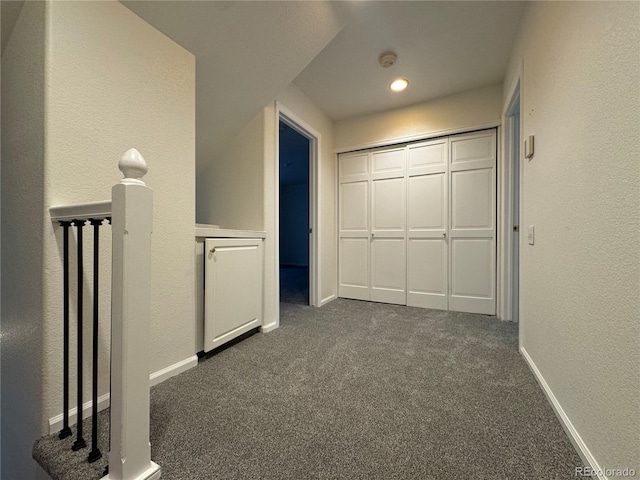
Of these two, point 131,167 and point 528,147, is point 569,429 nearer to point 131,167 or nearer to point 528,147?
point 528,147

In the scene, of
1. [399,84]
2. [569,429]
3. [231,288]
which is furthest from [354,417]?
[399,84]

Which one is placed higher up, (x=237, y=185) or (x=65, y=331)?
(x=237, y=185)

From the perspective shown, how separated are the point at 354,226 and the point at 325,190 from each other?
58cm

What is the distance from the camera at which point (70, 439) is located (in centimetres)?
99

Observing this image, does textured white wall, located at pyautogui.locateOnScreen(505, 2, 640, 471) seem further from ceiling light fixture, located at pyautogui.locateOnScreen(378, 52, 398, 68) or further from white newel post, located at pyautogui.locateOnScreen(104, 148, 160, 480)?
white newel post, located at pyautogui.locateOnScreen(104, 148, 160, 480)

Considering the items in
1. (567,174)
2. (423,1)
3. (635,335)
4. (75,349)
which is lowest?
(75,349)

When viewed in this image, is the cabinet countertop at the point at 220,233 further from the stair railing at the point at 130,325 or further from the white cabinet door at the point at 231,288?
the stair railing at the point at 130,325

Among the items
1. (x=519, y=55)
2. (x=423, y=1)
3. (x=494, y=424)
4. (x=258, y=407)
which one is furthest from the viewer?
(x=519, y=55)

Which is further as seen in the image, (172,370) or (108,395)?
(172,370)

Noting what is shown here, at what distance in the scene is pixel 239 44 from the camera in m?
1.65

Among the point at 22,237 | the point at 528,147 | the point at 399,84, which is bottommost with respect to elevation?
the point at 22,237

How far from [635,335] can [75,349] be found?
1910 mm

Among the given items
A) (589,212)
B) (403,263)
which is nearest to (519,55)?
(589,212)

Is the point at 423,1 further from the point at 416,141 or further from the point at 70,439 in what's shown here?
the point at 70,439
